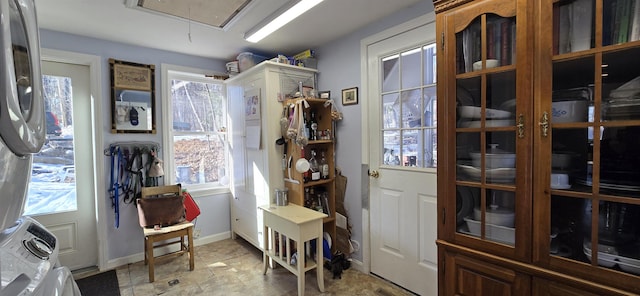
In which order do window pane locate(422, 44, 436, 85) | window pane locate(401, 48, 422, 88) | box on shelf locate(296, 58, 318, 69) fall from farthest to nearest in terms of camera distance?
box on shelf locate(296, 58, 318, 69) → window pane locate(401, 48, 422, 88) → window pane locate(422, 44, 436, 85)

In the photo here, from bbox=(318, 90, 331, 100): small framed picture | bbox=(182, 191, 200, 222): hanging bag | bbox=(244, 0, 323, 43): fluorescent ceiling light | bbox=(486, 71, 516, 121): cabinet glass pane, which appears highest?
bbox=(244, 0, 323, 43): fluorescent ceiling light

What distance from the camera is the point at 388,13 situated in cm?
225

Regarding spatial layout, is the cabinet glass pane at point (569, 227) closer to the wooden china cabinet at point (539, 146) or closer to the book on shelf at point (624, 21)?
the wooden china cabinet at point (539, 146)

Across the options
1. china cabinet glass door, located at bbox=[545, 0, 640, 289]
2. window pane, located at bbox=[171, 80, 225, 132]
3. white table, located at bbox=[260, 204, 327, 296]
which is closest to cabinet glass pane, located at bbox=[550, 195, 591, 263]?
china cabinet glass door, located at bbox=[545, 0, 640, 289]

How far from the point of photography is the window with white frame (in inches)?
124

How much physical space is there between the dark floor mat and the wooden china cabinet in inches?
108

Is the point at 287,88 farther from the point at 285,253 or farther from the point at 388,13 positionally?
the point at 285,253

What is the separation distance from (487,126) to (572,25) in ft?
1.67

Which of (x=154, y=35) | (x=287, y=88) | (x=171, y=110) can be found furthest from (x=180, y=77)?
(x=287, y=88)

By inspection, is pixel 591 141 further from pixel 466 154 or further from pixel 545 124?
pixel 466 154

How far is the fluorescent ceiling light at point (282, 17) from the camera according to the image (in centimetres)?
187

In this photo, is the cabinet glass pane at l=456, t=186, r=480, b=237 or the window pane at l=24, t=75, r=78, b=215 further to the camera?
the window pane at l=24, t=75, r=78, b=215

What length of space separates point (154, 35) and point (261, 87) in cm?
110

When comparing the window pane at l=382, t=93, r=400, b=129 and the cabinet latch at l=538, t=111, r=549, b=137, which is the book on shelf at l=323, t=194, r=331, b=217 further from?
the cabinet latch at l=538, t=111, r=549, b=137
